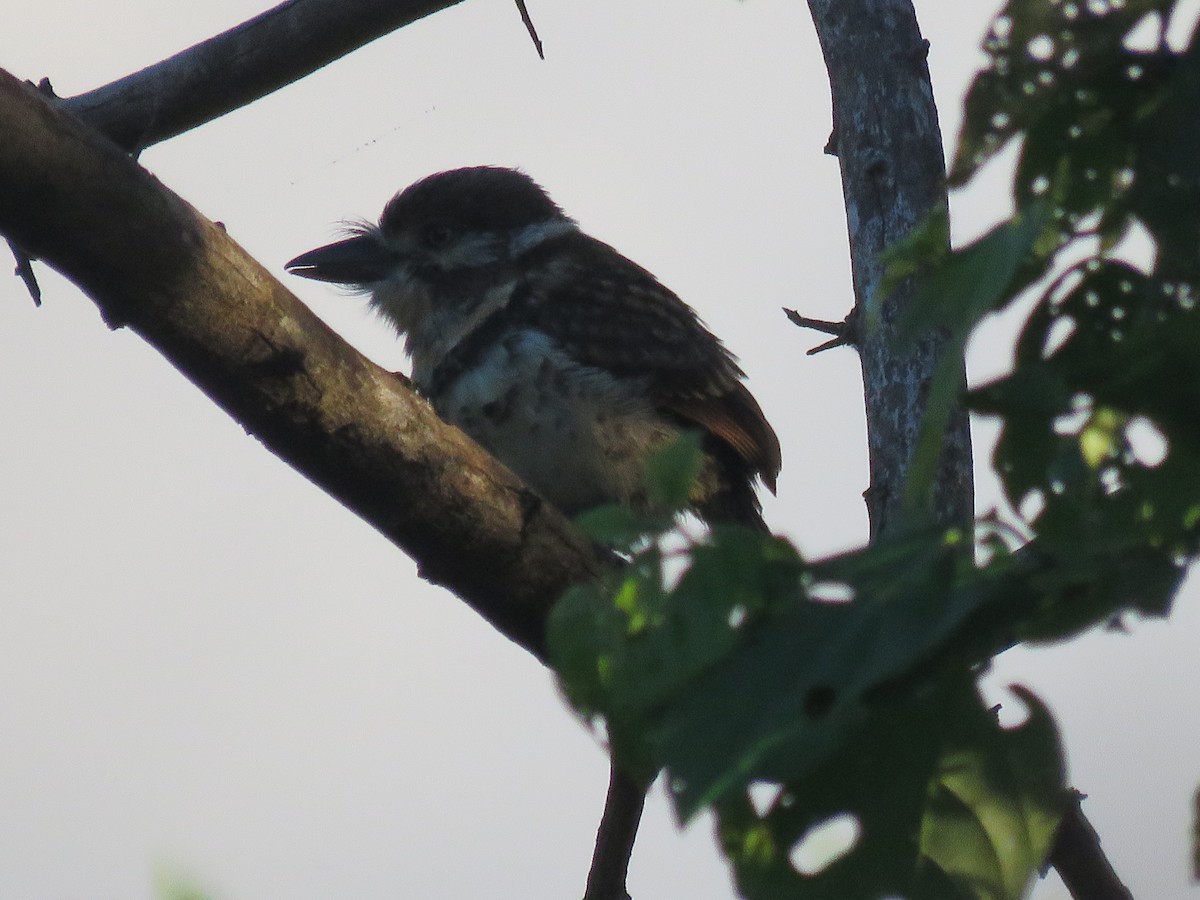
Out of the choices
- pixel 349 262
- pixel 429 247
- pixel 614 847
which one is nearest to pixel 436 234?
pixel 429 247

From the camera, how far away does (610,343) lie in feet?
14.0

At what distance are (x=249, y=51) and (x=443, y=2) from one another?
19.6 inches

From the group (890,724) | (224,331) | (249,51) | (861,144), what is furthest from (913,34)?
(890,724)

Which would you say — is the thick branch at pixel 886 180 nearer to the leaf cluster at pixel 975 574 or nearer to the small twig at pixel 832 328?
the small twig at pixel 832 328

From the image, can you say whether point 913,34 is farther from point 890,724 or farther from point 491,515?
point 890,724

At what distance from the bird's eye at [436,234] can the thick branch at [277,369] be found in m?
2.26

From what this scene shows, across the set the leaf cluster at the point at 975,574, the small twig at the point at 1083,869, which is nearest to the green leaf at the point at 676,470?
the leaf cluster at the point at 975,574

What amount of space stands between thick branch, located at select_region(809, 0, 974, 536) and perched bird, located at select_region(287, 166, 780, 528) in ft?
1.54

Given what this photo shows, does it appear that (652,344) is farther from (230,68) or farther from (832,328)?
(230,68)

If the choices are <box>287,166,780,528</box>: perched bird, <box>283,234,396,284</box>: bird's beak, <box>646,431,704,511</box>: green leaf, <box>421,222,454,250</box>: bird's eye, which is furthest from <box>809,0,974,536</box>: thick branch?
<box>646,431,704,511</box>: green leaf

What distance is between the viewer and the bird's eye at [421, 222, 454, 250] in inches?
197

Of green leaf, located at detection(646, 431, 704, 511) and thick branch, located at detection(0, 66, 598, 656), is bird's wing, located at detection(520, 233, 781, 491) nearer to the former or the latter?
thick branch, located at detection(0, 66, 598, 656)

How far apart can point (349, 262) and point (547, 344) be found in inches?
41.3

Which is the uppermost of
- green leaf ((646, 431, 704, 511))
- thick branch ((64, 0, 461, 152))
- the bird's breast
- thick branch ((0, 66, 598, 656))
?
thick branch ((64, 0, 461, 152))
